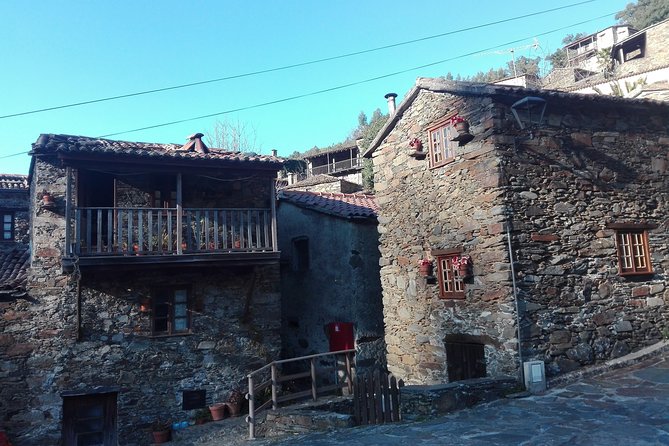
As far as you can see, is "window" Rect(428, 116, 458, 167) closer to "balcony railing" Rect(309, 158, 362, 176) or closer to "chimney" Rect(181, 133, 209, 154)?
"chimney" Rect(181, 133, 209, 154)

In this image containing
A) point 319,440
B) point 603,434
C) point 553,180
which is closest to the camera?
point 603,434

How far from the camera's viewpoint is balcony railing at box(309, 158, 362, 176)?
3502 centimetres

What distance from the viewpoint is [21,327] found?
887cm

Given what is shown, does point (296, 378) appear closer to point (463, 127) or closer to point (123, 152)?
A: point (123, 152)

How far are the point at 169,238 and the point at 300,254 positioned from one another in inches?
172

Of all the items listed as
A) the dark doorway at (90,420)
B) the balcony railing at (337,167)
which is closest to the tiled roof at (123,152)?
the dark doorway at (90,420)

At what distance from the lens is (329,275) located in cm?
1155

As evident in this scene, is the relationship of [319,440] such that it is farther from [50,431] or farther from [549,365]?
[50,431]

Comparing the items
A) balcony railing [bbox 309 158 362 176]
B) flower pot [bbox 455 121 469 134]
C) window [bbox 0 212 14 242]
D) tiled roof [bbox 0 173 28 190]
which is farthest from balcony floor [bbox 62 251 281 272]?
balcony railing [bbox 309 158 362 176]

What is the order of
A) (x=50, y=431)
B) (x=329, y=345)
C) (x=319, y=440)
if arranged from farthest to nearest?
(x=329, y=345), (x=50, y=431), (x=319, y=440)

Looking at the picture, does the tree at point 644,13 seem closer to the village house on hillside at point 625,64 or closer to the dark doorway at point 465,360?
the village house on hillside at point 625,64

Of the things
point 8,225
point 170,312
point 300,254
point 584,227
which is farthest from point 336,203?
point 8,225

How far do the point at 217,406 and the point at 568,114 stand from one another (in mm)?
8221

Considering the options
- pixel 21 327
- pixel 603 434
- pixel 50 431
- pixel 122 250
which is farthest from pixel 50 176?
pixel 603 434
